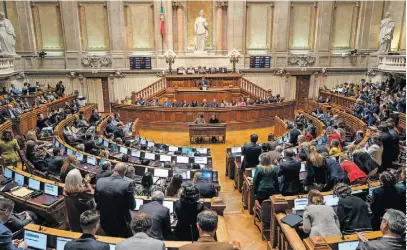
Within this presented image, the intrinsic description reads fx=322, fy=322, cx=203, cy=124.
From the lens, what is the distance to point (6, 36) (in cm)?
1647

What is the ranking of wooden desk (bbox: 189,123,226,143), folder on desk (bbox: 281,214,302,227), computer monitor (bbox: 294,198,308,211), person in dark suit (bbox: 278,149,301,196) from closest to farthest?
folder on desk (bbox: 281,214,302,227), computer monitor (bbox: 294,198,308,211), person in dark suit (bbox: 278,149,301,196), wooden desk (bbox: 189,123,226,143)

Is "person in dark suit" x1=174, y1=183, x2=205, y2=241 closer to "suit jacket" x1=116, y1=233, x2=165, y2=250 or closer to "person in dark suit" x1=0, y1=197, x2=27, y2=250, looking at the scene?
"suit jacket" x1=116, y1=233, x2=165, y2=250

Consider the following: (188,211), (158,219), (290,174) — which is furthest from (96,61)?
(158,219)

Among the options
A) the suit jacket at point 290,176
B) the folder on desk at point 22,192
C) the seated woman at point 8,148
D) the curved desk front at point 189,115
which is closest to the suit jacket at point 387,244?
the suit jacket at point 290,176

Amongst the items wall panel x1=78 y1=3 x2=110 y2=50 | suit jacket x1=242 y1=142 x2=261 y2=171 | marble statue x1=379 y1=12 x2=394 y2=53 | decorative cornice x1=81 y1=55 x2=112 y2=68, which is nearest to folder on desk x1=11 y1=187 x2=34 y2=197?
suit jacket x1=242 y1=142 x2=261 y2=171

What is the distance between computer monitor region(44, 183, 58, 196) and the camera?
5.08 metres

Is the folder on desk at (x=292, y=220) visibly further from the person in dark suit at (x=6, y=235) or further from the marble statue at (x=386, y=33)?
the marble statue at (x=386, y=33)

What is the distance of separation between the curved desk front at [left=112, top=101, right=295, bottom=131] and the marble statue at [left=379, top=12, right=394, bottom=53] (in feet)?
26.4

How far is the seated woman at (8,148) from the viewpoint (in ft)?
22.7

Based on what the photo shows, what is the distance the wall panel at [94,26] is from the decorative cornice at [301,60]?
36.3ft

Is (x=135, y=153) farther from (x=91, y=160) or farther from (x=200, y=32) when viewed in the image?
(x=200, y=32)

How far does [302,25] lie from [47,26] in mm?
15155

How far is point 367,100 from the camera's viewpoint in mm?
→ 13242

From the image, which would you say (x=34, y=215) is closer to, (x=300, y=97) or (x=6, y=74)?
(x=6, y=74)
